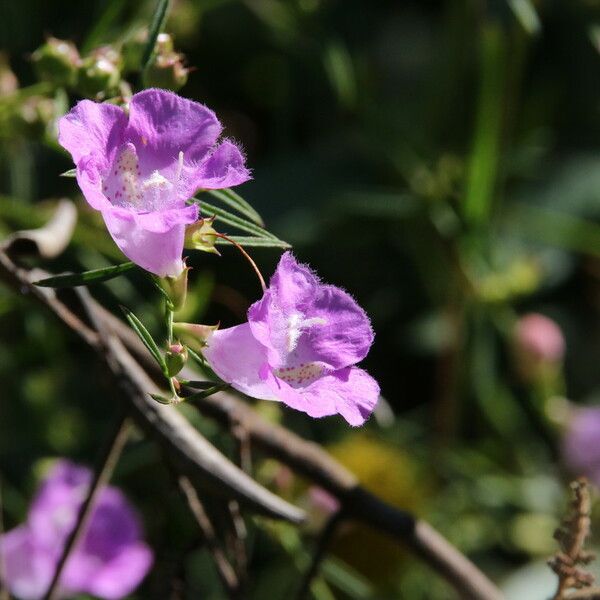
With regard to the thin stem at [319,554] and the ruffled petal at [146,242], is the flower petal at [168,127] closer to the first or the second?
the ruffled petal at [146,242]

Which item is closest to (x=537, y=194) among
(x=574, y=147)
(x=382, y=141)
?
(x=574, y=147)

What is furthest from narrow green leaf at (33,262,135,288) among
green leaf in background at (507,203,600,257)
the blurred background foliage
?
green leaf in background at (507,203,600,257)

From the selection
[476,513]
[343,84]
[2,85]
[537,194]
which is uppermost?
[2,85]

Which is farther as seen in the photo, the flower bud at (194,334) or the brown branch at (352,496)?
the brown branch at (352,496)

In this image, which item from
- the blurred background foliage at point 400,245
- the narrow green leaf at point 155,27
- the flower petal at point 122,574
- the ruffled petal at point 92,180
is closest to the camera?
the ruffled petal at point 92,180

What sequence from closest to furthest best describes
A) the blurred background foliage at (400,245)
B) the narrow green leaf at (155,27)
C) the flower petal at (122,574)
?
the narrow green leaf at (155,27)
the flower petal at (122,574)
the blurred background foliage at (400,245)

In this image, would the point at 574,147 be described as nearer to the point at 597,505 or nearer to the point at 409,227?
the point at 409,227

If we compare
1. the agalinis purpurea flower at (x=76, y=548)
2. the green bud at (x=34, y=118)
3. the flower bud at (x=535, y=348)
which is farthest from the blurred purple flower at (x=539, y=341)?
the green bud at (x=34, y=118)
